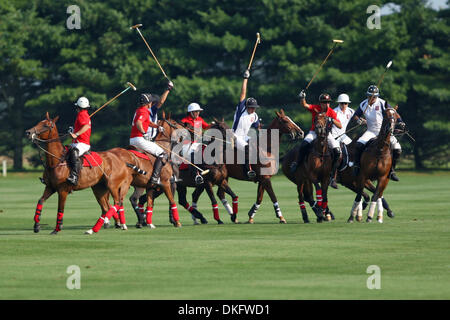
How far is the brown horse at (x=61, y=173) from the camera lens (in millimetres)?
18578

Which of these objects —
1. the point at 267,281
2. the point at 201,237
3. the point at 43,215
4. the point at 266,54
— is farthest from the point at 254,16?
the point at 267,281

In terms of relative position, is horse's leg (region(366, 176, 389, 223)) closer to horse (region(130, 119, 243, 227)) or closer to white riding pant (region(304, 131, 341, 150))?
white riding pant (region(304, 131, 341, 150))

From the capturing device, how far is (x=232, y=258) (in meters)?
14.4

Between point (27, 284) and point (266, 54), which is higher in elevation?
point (266, 54)

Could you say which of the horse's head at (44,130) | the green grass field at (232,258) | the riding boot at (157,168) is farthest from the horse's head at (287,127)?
the horse's head at (44,130)

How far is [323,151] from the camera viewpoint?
20797mm

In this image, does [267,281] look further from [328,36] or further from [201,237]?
[328,36]

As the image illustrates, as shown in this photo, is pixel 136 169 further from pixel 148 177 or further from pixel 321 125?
pixel 321 125

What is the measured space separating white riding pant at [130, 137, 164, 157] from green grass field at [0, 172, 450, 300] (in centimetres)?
160

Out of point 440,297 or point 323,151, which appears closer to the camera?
point 440,297

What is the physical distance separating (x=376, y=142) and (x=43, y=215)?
8.39 metres

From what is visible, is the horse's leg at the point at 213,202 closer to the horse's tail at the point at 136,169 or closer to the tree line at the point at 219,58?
the horse's tail at the point at 136,169

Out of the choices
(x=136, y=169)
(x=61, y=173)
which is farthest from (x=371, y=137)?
(x=61, y=173)

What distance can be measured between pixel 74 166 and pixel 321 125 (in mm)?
5256
